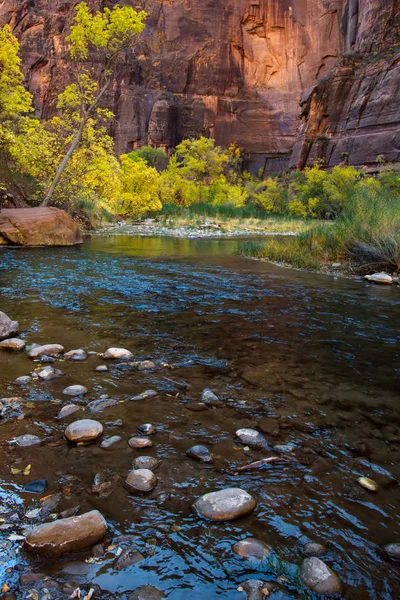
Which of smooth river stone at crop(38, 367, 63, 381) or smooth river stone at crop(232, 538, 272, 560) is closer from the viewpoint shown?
smooth river stone at crop(232, 538, 272, 560)

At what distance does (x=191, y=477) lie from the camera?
1.95 m

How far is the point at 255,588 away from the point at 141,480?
705 millimetres

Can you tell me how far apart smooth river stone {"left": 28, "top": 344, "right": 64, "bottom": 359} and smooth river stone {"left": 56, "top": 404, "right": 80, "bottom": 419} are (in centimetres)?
108

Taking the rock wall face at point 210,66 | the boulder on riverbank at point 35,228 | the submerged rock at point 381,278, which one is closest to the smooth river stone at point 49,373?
the submerged rock at point 381,278

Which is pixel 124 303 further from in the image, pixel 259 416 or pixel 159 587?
pixel 159 587

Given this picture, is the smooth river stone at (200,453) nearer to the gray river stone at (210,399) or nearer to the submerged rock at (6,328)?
the gray river stone at (210,399)

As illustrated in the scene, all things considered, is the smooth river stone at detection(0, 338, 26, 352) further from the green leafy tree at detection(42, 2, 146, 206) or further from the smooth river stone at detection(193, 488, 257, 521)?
the green leafy tree at detection(42, 2, 146, 206)

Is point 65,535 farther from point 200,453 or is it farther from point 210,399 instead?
point 210,399

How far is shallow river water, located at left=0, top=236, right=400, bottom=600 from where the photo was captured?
1433mm

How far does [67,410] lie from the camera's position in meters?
2.54

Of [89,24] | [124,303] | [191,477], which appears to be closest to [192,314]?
[124,303]

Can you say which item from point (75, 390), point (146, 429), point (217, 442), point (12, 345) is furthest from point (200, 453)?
point (12, 345)

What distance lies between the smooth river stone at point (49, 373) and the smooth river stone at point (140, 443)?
111cm

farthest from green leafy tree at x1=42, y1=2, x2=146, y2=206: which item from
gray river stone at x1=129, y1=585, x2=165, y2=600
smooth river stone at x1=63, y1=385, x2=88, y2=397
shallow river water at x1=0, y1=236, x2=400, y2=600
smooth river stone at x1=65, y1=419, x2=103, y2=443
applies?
gray river stone at x1=129, y1=585, x2=165, y2=600
